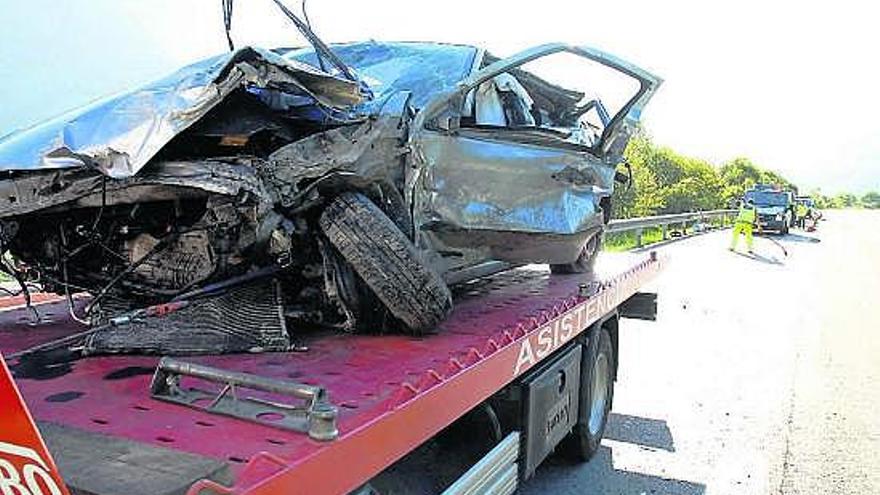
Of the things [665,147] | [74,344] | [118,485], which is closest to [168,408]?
[118,485]

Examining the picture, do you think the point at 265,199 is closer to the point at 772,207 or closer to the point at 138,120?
the point at 138,120

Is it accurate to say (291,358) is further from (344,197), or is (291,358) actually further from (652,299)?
(652,299)

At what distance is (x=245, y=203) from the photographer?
342 cm

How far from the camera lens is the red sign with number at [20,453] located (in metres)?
1.40

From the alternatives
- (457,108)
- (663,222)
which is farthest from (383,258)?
(663,222)

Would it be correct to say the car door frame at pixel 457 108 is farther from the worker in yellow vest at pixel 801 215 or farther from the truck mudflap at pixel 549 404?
the worker in yellow vest at pixel 801 215

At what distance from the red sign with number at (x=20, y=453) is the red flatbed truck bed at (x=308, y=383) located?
1.15 ft

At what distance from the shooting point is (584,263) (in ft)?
22.3

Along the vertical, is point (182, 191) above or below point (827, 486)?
above

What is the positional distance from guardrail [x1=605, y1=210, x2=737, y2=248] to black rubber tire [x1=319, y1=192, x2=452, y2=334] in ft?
20.2

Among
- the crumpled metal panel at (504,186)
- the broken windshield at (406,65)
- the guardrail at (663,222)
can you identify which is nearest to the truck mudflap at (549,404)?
the crumpled metal panel at (504,186)

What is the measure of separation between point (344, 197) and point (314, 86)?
518 millimetres

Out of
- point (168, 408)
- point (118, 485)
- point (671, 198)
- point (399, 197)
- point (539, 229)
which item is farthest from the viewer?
point (671, 198)

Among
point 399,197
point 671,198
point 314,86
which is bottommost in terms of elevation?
point 671,198
